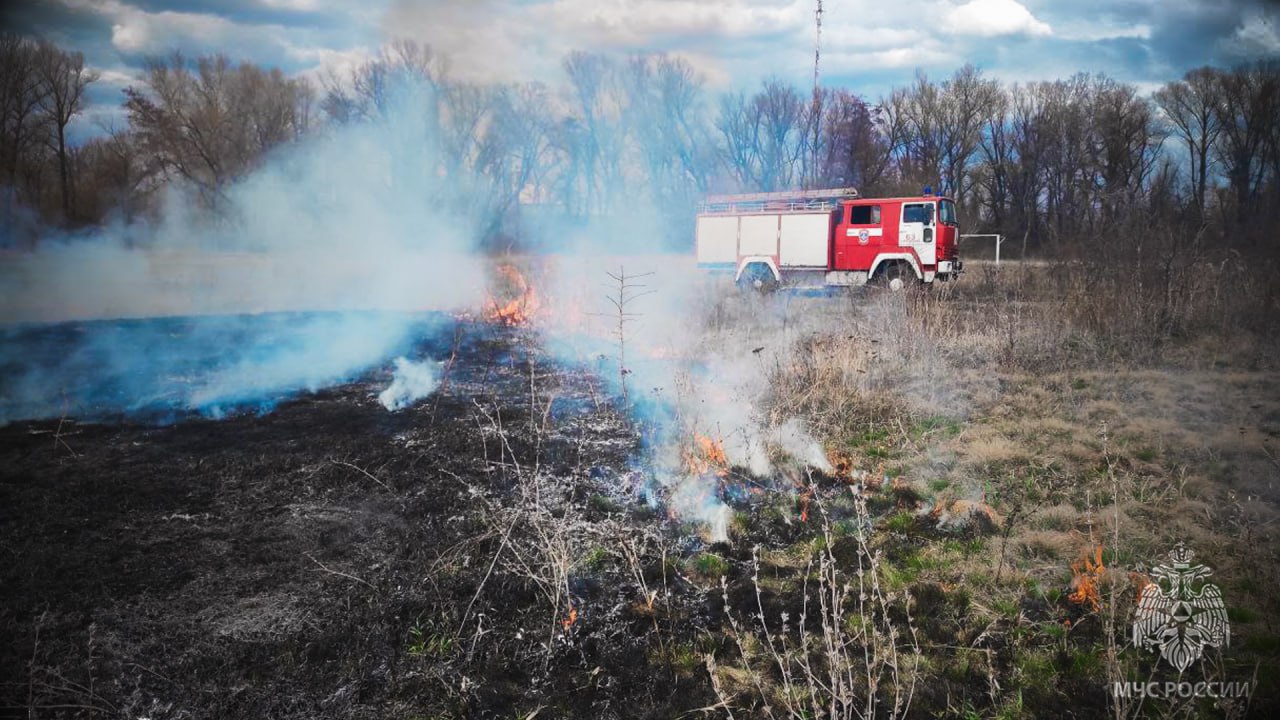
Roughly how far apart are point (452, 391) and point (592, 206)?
37.9ft

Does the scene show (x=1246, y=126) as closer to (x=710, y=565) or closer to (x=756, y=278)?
(x=756, y=278)

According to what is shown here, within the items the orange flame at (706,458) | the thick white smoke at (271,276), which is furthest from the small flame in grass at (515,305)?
the orange flame at (706,458)

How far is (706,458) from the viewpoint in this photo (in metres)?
5.32

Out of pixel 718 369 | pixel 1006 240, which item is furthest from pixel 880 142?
pixel 718 369

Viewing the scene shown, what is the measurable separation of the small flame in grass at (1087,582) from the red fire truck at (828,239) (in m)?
11.6

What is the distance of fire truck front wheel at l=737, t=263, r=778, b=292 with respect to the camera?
16.7 m

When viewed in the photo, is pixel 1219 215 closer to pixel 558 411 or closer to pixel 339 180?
pixel 558 411

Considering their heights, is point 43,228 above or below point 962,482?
above

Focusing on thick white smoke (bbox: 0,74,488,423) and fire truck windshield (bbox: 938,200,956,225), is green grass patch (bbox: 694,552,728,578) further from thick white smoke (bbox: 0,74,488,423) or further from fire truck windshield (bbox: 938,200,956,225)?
fire truck windshield (bbox: 938,200,956,225)

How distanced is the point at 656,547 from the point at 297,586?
7.19ft

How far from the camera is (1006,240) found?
34.3m

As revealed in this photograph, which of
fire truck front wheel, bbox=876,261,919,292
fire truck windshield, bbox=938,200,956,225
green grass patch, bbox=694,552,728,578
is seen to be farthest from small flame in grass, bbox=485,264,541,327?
fire truck windshield, bbox=938,200,956,225

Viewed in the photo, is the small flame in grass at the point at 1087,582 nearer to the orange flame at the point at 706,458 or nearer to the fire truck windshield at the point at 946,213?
the orange flame at the point at 706,458

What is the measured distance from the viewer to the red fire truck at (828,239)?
1498 cm
